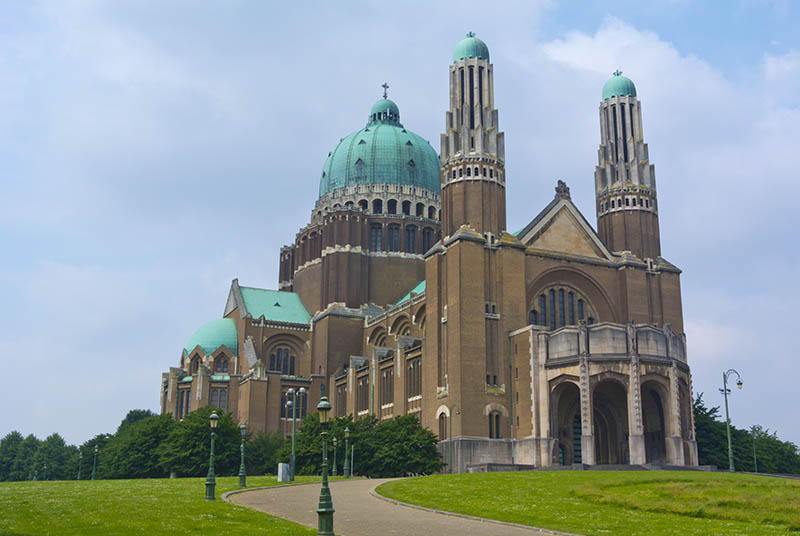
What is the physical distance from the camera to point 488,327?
223 ft

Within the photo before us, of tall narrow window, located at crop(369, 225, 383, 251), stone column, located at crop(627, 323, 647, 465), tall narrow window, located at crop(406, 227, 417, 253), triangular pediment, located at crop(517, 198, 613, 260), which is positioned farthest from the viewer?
tall narrow window, located at crop(406, 227, 417, 253)

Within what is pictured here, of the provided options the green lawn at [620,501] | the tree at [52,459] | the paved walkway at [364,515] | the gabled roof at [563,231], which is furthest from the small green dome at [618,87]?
the tree at [52,459]

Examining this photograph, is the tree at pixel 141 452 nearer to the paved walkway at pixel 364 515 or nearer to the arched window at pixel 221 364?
the arched window at pixel 221 364

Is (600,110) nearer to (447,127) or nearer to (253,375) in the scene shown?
(447,127)

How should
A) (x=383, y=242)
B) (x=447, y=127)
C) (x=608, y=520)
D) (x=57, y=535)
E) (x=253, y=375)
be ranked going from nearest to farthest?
(x=57, y=535), (x=608, y=520), (x=447, y=127), (x=253, y=375), (x=383, y=242)

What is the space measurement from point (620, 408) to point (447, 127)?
26607 mm

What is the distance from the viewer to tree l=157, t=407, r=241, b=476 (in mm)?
70062

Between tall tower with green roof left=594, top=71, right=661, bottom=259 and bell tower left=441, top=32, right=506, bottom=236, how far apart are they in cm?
1086

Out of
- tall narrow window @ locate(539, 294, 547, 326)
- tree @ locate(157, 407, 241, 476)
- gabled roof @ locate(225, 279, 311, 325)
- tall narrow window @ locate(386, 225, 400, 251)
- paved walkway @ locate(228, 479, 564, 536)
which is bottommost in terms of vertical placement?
paved walkway @ locate(228, 479, 564, 536)

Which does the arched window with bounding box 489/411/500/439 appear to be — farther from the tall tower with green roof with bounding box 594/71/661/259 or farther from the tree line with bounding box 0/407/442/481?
the tall tower with green roof with bounding box 594/71/661/259

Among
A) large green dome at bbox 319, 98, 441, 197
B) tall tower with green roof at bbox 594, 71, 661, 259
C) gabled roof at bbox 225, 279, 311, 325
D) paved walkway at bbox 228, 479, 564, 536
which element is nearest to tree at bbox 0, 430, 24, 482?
gabled roof at bbox 225, 279, 311, 325

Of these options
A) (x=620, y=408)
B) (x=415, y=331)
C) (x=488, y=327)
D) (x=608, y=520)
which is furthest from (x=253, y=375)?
→ (x=608, y=520)

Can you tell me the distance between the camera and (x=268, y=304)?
324 ft

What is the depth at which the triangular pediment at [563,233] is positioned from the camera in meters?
74.0
